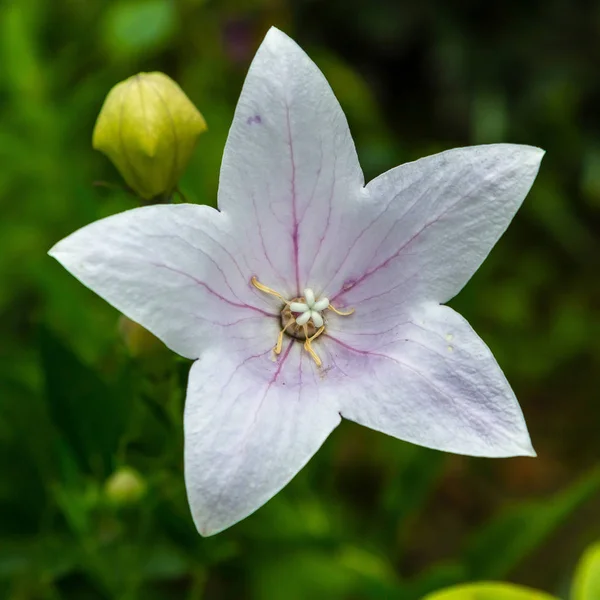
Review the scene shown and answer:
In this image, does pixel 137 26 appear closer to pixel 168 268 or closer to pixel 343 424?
pixel 343 424

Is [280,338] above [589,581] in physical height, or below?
above

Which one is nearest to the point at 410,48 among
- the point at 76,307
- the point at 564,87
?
the point at 564,87

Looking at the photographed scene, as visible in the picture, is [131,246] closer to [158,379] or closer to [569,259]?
[158,379]

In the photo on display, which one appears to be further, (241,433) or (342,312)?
(342,312)

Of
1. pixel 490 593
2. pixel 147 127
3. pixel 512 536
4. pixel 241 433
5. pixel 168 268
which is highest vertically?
pixel 147 127

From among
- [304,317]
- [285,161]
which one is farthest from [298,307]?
[285,161]

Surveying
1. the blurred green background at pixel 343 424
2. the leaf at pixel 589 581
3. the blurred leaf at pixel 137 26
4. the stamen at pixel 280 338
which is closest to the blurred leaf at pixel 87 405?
the blurred green background at pixel 343 424
